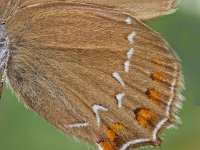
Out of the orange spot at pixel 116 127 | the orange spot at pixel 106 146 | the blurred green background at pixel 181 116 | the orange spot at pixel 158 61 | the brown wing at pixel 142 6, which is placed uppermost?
the brown wing at pixel 142 6

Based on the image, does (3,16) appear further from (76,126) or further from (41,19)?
(76,126)

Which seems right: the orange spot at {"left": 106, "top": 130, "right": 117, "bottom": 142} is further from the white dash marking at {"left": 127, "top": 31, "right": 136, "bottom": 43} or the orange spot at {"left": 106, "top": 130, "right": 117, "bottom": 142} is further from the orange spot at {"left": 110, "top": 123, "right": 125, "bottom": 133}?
the white dash marking at {"left": 127, "top": 31, "right": 136, "bottom": 43}

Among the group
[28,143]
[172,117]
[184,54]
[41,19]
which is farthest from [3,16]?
[184,54]

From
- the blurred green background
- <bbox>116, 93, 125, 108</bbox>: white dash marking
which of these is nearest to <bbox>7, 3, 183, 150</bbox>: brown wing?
<bbox>116, 93, 125, 108</bbox>: white dash marking

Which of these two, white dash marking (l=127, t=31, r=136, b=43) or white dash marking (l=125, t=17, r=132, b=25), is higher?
white dash marking (l=125, t=17, r=132, b=25)

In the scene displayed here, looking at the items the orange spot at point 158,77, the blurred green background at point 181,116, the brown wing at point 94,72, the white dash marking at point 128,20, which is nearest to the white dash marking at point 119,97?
the brown wing at point 94,72

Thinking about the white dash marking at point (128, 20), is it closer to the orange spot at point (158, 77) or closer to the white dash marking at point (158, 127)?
the orange spot at point (158, 77)
